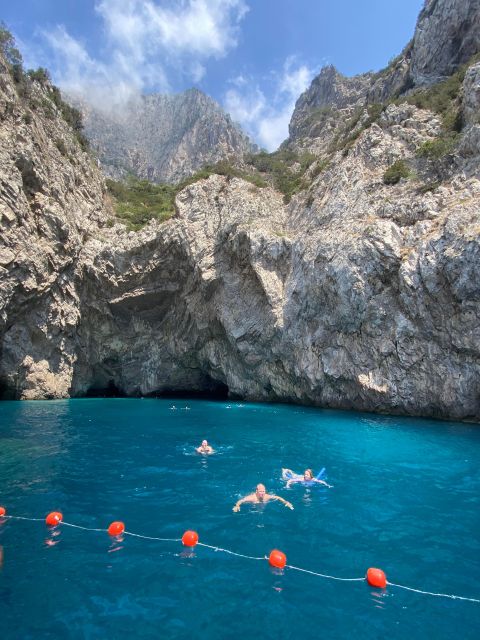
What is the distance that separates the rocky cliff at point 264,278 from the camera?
24.5 meters

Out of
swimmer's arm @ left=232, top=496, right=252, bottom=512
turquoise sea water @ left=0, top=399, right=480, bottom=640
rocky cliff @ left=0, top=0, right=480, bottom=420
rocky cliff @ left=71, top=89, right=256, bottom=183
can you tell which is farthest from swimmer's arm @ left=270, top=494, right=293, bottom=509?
rocky cliff @ left=71, top=89, right=256, bottom=183

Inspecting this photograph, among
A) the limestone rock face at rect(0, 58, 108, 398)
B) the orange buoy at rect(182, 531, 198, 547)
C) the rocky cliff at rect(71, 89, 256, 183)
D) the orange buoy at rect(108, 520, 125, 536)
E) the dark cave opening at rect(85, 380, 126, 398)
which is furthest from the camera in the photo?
the rocky cliff at rect(71, 89, 256, 183)

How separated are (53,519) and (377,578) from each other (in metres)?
7.33

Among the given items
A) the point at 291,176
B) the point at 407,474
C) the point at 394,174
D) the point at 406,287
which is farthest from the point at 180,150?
the point at 407,474

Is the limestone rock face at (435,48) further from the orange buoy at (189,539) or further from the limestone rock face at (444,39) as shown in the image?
the orange buoy at (189,539)

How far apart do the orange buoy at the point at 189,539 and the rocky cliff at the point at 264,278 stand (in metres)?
19.7

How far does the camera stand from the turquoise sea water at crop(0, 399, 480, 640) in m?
6.31

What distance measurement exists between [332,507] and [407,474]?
4595mm

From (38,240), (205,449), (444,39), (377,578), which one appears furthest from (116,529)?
(444,39)

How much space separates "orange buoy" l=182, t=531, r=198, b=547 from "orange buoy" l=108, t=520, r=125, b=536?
1.53 metres

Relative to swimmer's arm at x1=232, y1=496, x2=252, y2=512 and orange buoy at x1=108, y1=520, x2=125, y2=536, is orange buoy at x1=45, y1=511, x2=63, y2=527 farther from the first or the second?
swimmer's arm at x1=232, y1=496, x2=252, y2=512

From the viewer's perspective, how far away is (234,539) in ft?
29.8

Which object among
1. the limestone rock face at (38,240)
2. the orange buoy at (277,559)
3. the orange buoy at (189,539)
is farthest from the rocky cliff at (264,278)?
the orange buoy at (189,539)

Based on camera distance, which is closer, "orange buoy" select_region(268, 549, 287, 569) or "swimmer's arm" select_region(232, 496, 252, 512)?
"orange buoy" select_region(268, 549, 287, 569)
